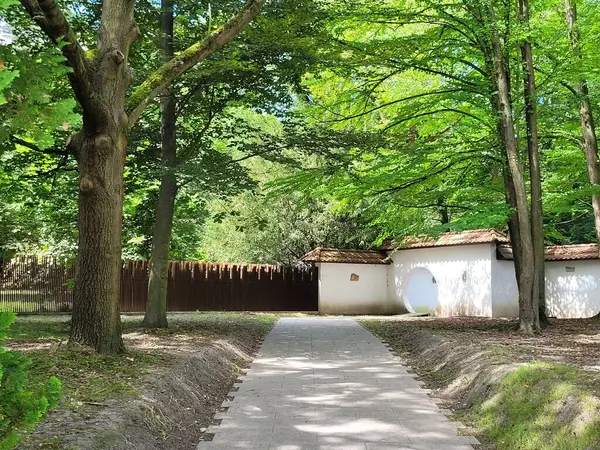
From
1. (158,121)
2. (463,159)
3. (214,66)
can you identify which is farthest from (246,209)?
(214,66)

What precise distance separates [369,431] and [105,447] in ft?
8.17

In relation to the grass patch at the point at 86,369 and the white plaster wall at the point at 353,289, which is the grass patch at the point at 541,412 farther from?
the white plaster wall at the point at 353,289

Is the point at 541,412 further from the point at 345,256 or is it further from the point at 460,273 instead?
the point at 345,256

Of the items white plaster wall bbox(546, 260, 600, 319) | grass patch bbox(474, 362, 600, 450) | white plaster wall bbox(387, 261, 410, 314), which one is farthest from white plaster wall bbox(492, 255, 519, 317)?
grass patch bbox(474, 362, 600, 450)

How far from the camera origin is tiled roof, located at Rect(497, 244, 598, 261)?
1867 cm

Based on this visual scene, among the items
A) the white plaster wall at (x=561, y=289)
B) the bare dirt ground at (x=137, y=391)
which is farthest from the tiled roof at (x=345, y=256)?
the bare dirt ground at (x=137, y=391)

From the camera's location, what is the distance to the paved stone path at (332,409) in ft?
17.1

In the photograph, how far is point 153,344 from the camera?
9656 millimetres

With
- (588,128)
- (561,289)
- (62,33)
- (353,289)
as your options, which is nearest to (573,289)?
(561,289)

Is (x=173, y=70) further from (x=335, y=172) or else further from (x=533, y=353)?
(x=533, y=353)

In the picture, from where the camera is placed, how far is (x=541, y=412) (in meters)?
5.19

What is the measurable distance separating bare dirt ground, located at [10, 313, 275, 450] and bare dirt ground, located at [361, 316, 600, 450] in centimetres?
275

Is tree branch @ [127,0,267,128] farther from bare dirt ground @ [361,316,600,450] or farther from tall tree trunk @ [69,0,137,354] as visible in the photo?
bare dirt ground @ [361,316,600,450]

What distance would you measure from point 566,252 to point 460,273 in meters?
3.46
